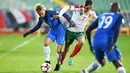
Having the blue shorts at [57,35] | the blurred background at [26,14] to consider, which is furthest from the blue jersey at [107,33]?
the blurred background at [26,14]

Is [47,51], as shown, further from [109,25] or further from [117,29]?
[117,29]

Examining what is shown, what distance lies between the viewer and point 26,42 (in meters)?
27.7

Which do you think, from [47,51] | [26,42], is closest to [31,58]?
[47,51]

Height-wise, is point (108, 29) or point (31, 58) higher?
point (108, 29)

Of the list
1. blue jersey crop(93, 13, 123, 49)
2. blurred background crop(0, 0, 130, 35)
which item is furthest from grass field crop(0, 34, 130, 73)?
blurred background crop(0, 0, 130, 35)

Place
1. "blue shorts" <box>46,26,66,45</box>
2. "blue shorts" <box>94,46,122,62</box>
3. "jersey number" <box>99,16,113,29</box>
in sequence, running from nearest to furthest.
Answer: "jersey number" <box>99,16,113,29</box>
"blue shorts" <box>94,46,122,62</box>
"blue shorts" <box>46,26,66,45</box>

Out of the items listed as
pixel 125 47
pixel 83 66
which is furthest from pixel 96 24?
pixel 125 47

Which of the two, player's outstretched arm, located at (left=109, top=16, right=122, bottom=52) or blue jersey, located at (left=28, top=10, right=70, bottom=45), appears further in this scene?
blue jersey, located at (left=28, top=10, right=70, bottom=45)

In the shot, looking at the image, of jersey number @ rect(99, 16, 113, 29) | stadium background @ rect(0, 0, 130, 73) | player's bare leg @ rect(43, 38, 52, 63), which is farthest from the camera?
stadium background @ rect(0, 0, 130, 73)

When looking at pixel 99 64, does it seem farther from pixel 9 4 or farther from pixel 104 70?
pixel 9 4

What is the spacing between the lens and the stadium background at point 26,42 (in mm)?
16297

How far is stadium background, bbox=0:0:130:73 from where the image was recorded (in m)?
16.3

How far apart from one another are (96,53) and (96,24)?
0.70 m

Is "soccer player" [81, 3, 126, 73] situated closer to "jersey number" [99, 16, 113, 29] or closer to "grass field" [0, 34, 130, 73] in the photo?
"jersey number" [99, 16, 113, 29]
